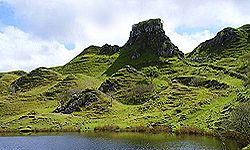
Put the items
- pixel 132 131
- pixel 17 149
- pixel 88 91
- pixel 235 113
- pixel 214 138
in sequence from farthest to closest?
pixel 88 91, pixel 132 131, pixel 214 138, pixel 17 149, pixel 235 113

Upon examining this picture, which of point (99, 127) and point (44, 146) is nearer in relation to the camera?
point (44, 146)

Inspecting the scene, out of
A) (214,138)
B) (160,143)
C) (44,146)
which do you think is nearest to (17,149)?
(44,146)

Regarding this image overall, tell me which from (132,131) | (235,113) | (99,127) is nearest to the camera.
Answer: (235,113)

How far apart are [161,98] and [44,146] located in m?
90.0

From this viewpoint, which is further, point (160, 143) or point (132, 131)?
point (132, 131)

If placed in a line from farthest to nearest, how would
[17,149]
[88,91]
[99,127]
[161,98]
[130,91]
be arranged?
[130,91] < [88,91] < [161,98] < [99,127] < [17,149]

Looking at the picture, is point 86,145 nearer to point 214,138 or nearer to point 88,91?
point 214,138

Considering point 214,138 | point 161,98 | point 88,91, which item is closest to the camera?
point 214,138

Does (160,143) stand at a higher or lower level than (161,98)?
→ lower

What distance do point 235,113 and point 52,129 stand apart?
8880cm

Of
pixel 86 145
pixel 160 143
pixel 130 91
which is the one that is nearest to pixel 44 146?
pixel 86 145

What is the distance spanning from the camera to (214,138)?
232ft

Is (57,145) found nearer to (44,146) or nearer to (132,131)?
(44,146)

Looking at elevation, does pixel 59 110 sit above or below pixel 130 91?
below
